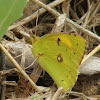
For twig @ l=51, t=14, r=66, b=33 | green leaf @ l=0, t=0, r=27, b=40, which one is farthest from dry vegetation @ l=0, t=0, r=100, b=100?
green leaf @ l=0, t=0, r=27, b=40

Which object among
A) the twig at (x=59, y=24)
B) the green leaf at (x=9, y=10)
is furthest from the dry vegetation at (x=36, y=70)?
the green leaf at (x=9, y=10)

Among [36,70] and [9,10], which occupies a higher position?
[9,10]

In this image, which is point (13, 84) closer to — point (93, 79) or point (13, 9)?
point (93, 79)

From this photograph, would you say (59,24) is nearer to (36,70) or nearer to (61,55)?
(61,55)

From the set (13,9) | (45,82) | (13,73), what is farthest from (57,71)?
(13,9)

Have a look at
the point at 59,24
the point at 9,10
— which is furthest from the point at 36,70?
the point at 9,10

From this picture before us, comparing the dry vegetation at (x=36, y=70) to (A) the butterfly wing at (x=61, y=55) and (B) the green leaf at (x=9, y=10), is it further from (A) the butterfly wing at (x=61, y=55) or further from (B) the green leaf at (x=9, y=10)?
(B) the green leaf at (x=9, y=10)

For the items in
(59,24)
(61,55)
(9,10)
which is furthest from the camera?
(59,24)
